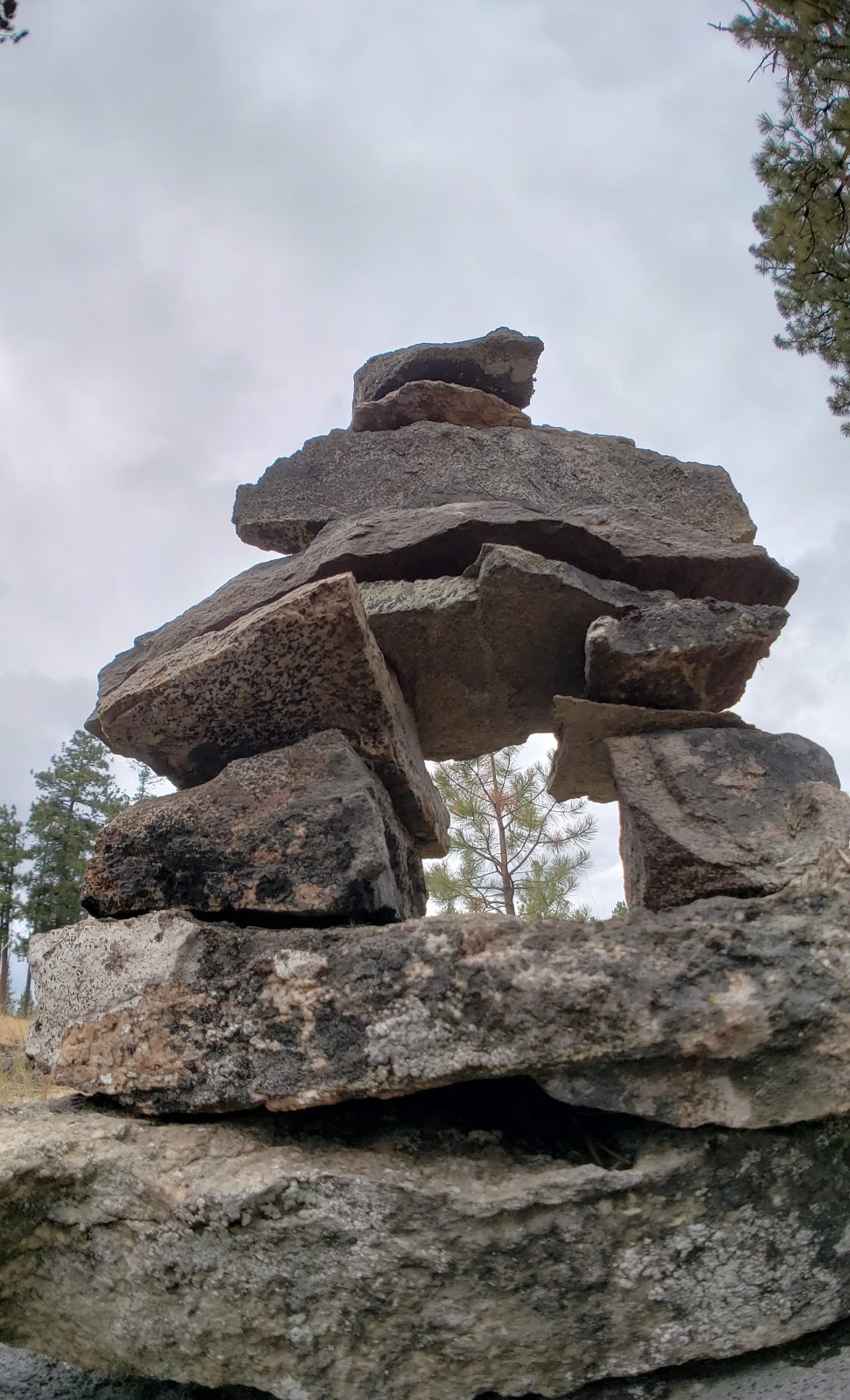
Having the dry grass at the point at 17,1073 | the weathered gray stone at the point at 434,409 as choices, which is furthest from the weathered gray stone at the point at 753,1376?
the weathered gray stone at the point at 434,409

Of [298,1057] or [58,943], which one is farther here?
[58,943]

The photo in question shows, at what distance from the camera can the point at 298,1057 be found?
2.35 m

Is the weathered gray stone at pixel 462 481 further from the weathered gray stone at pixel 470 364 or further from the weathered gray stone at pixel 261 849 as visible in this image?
the weathered gray stone at pixel 261 849

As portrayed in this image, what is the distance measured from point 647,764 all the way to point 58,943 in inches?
79.6

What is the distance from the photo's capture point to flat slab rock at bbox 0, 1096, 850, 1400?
2094mm

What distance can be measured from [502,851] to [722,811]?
874cm

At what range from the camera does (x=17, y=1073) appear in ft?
21.1

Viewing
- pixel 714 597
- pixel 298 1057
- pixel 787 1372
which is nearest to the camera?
pixel 787 1372

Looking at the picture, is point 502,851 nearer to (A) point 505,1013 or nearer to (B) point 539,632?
(B) point 539,632

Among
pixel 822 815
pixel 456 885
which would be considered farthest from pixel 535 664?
pixel 456 885

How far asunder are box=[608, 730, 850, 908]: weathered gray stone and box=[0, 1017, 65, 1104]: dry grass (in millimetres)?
2027

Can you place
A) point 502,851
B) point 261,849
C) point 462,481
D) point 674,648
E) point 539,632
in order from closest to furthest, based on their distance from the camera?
point 261,849, point 674,648, point 539,632, point 462,481, point 502,851

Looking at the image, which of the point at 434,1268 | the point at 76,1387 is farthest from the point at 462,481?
the point at 76,1387

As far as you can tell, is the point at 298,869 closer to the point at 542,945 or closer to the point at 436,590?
the point at 542,945
